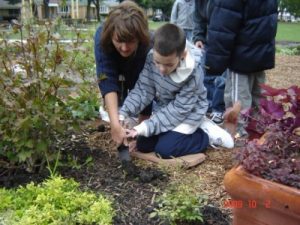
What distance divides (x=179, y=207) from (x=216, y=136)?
1.31m

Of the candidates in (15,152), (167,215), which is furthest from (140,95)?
(167,215)

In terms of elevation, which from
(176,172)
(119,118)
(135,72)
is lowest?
(176,172)

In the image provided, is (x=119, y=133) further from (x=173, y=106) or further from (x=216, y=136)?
(x=216, y=136)

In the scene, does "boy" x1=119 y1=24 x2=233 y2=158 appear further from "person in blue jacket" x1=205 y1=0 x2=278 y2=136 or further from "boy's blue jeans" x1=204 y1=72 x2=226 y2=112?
"boy's blue jeans" x1=204 y1=72 x2=226 y2=112

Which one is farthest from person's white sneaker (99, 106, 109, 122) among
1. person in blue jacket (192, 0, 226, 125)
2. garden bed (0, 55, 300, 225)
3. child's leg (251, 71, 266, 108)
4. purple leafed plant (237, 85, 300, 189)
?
purple leafed plant (237, 85, 300, 189)

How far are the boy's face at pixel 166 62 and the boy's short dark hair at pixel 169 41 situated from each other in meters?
0.03

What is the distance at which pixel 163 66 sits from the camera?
303 centimetres

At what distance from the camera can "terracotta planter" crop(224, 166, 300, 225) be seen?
165 cm

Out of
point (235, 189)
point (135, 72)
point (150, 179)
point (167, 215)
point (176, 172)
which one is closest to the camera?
point (235, 189)

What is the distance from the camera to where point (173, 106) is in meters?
3.24

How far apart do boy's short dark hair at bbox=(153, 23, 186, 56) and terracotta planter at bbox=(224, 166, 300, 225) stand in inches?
50.3

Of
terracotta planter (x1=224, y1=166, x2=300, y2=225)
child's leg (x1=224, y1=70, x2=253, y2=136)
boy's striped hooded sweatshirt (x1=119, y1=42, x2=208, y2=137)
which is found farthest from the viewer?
child's leg (x1=224, y1=70, x2=253, y2=136)

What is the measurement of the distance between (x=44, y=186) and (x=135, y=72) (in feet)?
4.27

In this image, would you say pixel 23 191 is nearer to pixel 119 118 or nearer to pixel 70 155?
pixel 70 155
